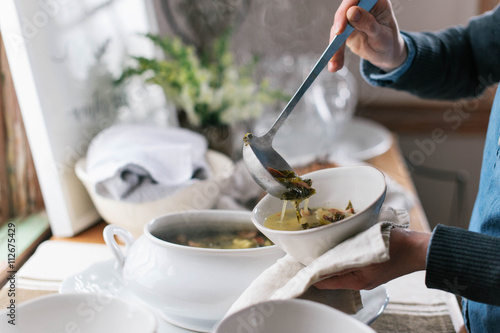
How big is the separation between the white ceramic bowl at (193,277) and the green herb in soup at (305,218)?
0.06 meters

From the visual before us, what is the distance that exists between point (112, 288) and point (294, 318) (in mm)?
304

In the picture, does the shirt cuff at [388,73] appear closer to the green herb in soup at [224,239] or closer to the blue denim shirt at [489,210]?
the blue denim shirt at [489,210]

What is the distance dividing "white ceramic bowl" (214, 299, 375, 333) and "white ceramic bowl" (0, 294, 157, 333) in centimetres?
9

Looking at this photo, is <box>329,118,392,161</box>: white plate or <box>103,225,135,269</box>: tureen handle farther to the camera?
<box>329,118,392,161</box>: white plate

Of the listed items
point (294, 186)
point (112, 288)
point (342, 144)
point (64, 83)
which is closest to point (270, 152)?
point (294, 186)

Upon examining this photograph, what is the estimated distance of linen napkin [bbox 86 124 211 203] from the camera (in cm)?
86

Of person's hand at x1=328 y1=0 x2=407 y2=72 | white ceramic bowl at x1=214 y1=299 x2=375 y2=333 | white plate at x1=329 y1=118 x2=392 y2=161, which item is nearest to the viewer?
white ceramic bowl at x1=214 y1=299 x2=375 y2=333

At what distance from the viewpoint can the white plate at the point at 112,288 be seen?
58 centimetres

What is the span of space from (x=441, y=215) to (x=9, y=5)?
5.26 feet

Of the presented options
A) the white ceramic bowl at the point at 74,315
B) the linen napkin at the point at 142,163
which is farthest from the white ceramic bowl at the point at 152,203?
the white ceramic bowl at the point at 74,315

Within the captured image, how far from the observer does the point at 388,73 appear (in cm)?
83

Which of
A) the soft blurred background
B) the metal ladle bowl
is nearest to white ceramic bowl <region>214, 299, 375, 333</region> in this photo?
the metal ladle bowl

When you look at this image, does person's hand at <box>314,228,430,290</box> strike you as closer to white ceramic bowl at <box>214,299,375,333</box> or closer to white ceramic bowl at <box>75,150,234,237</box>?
white ceramic bowl at <box>214,299,375,333</box>

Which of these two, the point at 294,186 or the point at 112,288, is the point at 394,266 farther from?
the point at 112,288
